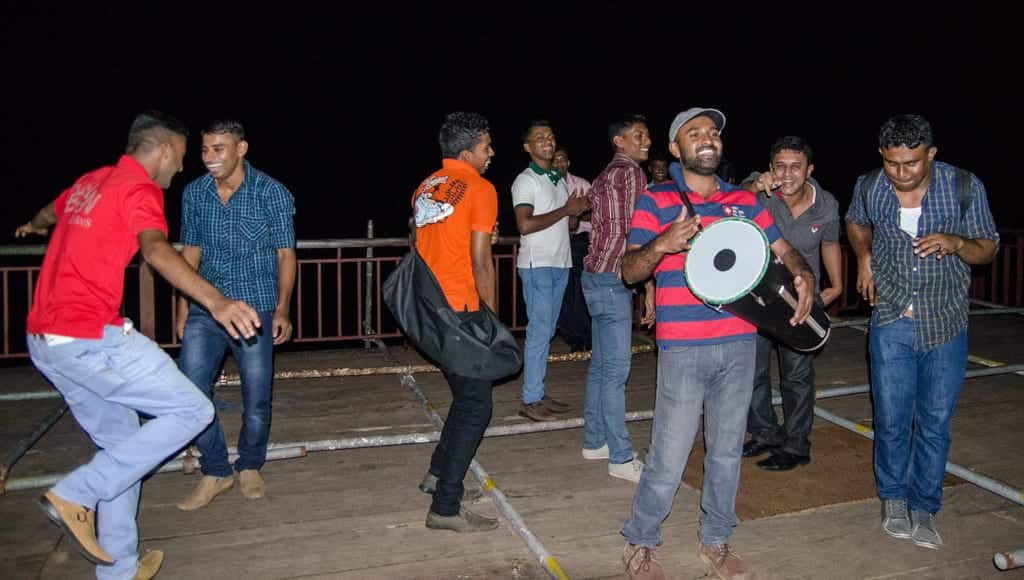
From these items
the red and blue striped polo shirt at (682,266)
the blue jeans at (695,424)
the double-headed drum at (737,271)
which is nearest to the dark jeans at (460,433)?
the blue jeans at (695,424)

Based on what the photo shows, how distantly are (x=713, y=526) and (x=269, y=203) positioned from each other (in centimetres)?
278

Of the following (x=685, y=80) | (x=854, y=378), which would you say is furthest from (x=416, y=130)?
(x=854, y=378)

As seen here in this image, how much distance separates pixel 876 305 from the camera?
164 inches

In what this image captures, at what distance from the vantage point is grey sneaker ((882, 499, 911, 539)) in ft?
13.4

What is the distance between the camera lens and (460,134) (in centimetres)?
420

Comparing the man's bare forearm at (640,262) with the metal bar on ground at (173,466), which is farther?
the metal bar on ground at (173,466)

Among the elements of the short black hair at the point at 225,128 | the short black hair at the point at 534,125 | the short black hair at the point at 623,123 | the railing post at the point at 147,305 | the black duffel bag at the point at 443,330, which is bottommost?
the railing post at the point at 147,305

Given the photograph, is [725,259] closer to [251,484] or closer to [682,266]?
[682,266]

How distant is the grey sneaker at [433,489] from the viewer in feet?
14.8

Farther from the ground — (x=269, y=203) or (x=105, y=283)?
(x=269, y=203)

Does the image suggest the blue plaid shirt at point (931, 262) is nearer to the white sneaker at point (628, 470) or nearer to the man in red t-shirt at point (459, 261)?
the white sneaker at point (628, 470)

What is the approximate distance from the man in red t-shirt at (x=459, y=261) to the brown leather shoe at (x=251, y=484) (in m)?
1.04

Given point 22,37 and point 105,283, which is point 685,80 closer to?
point 22,37

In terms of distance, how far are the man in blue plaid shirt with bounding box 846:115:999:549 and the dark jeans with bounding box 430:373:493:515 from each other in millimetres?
1974
